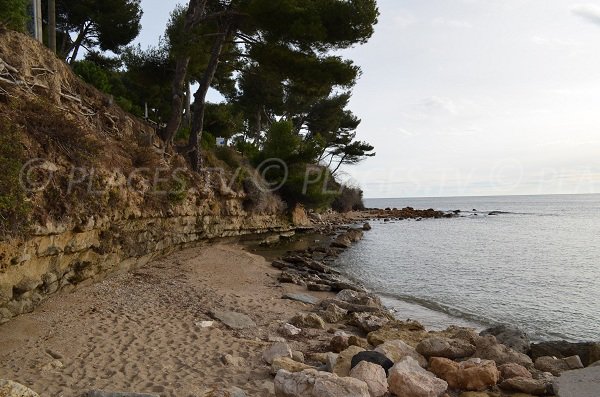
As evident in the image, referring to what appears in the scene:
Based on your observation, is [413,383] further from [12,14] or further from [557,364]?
[12,14]

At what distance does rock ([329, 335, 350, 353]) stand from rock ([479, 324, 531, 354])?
299cm

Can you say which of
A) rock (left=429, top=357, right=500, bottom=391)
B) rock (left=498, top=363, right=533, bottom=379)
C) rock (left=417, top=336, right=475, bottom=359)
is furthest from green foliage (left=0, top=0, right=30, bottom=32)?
rock (left=498, top=363, right=533, bottom=379)

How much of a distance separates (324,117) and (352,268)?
2485cm

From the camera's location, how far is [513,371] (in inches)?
216

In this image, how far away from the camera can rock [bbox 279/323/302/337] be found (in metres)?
7.38

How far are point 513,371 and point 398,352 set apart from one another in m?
1.45

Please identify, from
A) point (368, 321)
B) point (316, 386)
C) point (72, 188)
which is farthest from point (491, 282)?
point (72, 188)

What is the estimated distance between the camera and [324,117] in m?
39.8

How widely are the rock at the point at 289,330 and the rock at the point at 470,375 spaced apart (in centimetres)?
267

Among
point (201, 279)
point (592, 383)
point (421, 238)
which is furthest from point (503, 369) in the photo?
point (421, 238)

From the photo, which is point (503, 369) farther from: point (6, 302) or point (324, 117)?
point (324, 117)

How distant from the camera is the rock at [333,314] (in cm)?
862

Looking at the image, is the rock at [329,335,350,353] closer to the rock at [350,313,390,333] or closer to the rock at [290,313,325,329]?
the rock at [290,313,325,329]

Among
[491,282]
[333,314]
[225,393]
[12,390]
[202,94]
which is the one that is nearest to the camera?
[12,390]
